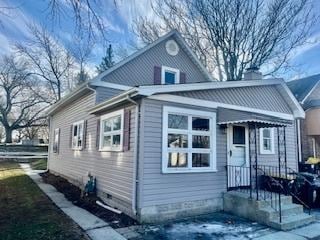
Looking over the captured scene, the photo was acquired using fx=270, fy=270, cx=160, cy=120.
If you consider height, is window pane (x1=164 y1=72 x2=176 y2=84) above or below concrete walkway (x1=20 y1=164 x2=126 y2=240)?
above

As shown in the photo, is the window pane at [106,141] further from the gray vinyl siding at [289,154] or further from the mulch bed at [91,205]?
the gray vinyl siding at [289,154]

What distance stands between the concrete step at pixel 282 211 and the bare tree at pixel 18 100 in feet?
93.3

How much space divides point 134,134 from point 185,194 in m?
2.13

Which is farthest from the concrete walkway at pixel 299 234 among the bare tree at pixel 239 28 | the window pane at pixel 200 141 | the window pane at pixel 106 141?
the bare tree at pixel 239 28

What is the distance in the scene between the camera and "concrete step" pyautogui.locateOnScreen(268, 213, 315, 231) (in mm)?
6327

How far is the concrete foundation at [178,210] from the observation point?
6.54m

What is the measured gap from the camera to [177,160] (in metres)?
7.31

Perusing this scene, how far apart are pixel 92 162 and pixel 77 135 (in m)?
2.48

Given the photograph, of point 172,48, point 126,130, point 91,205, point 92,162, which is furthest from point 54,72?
point 126,130

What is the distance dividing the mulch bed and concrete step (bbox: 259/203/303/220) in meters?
3.20

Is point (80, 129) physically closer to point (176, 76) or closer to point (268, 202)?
point (176, 76)

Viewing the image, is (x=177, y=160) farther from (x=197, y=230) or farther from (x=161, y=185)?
(x=197, y=230)

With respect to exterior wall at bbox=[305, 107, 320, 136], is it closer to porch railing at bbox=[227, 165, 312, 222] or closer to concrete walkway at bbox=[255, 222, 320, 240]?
porch railing at bbox=[227, 165, 312, 222]

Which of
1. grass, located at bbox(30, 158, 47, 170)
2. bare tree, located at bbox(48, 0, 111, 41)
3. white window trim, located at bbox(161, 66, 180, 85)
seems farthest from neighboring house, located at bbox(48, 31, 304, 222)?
grass, located at bbox(30, 158, 47, 170)
